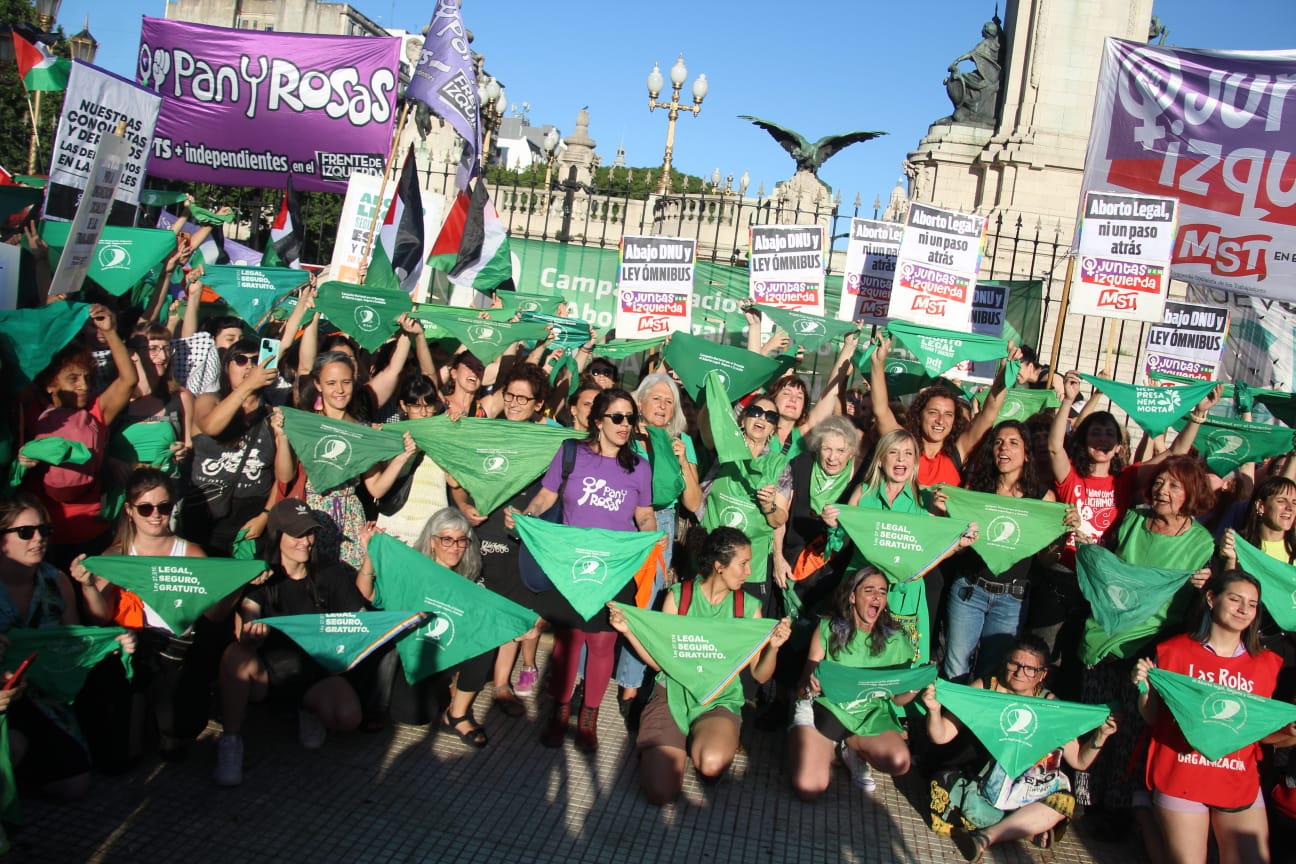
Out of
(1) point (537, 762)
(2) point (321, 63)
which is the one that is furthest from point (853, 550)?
(2) point (321, 63)

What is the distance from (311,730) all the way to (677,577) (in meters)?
2.29

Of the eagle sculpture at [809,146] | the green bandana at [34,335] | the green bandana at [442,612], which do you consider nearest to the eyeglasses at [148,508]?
the green bandana at [442,612]

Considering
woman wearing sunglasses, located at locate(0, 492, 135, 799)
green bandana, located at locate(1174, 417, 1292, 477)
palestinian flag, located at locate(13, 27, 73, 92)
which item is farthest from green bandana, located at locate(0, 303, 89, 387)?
green bandana, located at locate(1174, 417, 1292, 477)

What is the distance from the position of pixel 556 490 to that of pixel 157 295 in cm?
377

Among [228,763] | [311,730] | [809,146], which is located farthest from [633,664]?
[809,146]

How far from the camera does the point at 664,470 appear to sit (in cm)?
604

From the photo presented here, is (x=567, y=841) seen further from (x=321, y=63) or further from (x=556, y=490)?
(x=321, y=63)

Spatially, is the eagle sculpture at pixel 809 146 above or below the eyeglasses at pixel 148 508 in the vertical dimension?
above

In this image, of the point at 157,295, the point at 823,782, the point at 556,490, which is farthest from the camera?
the point at 157,295

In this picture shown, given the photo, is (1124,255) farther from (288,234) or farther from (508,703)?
(288,234)

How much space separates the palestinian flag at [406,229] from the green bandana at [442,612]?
4.23 m

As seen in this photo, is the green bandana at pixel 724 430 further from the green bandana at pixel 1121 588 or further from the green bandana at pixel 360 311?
the green bandana at pixel 360 311

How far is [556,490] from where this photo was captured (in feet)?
19.4

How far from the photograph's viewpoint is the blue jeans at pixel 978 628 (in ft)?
19.3
